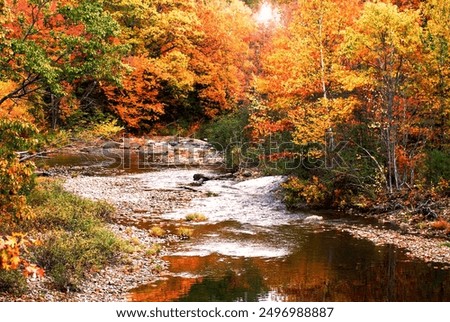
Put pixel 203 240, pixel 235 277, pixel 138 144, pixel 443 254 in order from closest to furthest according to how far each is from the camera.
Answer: pixel 235 277, pixel 443 254, pixel 203 240, pixel 138 144

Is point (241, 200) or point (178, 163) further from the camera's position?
point (178, 163)

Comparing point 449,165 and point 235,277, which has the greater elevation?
point 449,165

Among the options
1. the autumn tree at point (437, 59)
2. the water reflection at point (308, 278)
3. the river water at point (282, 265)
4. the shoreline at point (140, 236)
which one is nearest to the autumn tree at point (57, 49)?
the shoreline at point (140, 236)

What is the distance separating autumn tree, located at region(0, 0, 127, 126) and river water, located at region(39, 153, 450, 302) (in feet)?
18.9

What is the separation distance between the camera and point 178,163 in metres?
34.8

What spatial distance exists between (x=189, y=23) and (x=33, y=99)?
26.5m

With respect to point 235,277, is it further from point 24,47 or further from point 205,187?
point 205,187

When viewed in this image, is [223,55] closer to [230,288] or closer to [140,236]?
[140,236]

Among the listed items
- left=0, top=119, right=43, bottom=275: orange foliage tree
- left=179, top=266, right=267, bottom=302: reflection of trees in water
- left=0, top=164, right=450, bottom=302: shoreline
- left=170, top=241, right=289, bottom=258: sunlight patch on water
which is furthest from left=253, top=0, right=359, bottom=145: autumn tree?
left=0, top=119, right=43, bottom=275: orange foliage tree

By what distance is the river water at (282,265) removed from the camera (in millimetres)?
11383

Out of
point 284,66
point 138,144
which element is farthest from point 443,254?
point 138,144

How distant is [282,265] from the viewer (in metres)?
13.5

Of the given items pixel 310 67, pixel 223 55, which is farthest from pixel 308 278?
pixel 223 55

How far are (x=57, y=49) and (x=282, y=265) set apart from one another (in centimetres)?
1004
